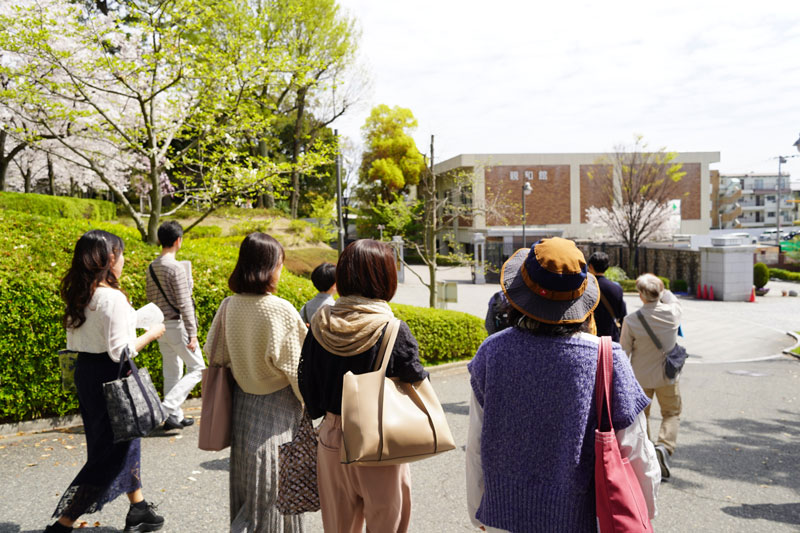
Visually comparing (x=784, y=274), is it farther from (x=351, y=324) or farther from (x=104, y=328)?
(x=104, y=328)

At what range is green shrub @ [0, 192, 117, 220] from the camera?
56.0ft

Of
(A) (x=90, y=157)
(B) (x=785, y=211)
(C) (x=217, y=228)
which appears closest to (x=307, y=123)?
(C) (x=217, y=228)

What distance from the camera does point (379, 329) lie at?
2486 mm

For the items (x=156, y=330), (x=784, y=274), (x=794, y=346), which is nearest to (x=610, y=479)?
(x=156, y=330)

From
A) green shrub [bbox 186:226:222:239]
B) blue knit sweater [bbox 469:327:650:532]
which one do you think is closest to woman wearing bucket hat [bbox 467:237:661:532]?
blue knit sweater [bbox 469:327:650:532]

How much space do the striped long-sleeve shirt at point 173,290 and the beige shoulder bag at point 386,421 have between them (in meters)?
3.41

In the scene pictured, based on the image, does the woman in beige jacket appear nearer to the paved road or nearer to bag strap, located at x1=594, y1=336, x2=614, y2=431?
the paved road

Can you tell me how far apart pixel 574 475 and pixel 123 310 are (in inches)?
103

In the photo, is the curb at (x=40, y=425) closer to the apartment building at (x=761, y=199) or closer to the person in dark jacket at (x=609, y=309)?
the person in dark jacket at (x=609, y=309)

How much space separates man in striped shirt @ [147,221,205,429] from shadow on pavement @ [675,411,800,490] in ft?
15.1

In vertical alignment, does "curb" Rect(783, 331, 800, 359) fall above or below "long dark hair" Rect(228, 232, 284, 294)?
below

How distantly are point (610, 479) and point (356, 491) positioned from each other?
44.7 inches

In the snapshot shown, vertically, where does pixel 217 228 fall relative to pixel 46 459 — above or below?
above

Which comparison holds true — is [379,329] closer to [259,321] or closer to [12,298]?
[259,321]
